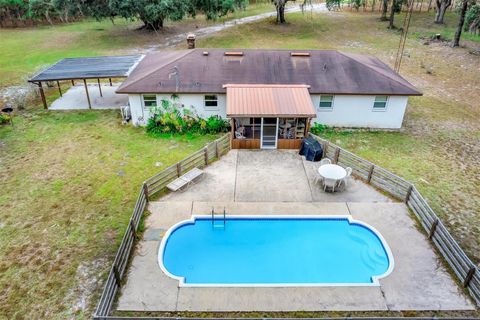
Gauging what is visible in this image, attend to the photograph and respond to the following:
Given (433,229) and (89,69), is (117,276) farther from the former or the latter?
(89,69)

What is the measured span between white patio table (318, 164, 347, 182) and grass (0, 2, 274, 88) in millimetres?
26587

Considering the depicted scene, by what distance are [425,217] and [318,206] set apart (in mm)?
4041

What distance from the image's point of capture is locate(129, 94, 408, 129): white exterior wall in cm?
2017

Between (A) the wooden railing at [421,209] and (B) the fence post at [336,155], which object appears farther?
(B) the fence post at [336,155]

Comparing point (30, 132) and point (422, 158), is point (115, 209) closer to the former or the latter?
point (30, 132)

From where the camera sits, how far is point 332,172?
15.6 meters

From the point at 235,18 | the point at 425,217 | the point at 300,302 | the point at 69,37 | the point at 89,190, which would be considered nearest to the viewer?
the point at 300,302

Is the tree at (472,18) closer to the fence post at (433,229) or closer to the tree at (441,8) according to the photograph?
the tree at (441,8)

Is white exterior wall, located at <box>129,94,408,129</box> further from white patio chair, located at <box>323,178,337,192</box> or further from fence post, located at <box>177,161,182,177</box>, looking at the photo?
white patio chair, located at <box>323,178,337,192</box>

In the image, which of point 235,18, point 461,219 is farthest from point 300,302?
point 235,18

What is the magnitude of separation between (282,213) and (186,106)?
9.69 m

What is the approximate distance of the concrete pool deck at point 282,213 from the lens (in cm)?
1045

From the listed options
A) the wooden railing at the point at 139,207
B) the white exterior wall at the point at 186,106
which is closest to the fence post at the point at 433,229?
the wooden railing at the point at 139,207

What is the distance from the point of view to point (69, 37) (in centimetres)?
4397
